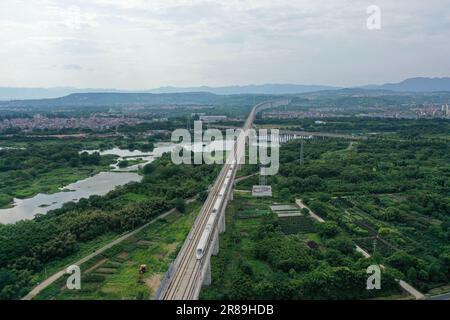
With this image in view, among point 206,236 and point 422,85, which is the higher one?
point 422,85

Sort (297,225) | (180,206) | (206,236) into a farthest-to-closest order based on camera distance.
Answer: (180,206), (297,225), (206,236)

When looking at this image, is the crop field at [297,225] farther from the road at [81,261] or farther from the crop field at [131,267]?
the road at [81,261]

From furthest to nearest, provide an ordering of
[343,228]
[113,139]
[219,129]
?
[219,129] → [113,139] → [343,228]

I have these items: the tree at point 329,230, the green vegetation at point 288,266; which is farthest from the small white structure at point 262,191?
the tree at point 329,230

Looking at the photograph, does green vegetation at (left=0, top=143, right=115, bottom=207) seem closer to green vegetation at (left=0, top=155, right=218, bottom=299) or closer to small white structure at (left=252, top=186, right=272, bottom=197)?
green vegetation at (left=0, top=155, right=218, bottom=299)

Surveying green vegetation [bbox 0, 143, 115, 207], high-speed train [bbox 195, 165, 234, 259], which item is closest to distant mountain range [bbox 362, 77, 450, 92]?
green vegetation [bbox 0, 143, 115, 207]

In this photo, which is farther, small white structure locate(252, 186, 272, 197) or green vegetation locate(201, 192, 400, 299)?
small white structure locate(252, 186, 272, 197)

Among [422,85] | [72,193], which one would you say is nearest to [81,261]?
[72,193]

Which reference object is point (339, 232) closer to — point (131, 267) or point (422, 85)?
point (131, 267)
